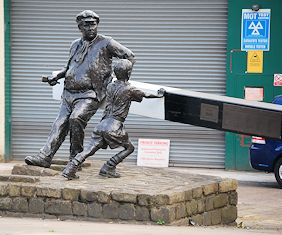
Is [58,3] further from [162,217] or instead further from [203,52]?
[162,217]

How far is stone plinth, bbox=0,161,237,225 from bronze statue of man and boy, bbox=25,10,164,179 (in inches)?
16.6

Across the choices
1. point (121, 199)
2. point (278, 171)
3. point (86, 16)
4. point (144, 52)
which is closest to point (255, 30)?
point (144, 52)

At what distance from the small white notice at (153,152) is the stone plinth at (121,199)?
27.0 ft

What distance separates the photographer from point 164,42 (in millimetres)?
22625

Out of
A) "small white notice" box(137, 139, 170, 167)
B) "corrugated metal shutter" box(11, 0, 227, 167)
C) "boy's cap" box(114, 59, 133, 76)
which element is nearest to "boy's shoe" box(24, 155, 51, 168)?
"boy's cap" box(114, 59, 133, 76)

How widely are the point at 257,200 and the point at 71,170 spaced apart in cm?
528

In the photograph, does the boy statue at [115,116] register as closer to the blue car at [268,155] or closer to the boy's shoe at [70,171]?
the boy's shoe at [70,171]

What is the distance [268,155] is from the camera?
1944cm

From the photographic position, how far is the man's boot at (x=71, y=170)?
43.5 ft

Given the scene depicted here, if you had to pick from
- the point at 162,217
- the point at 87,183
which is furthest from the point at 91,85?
the point at 162,217

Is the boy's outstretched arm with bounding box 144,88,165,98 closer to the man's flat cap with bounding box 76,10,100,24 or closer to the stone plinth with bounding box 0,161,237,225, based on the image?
the stone plinth with bounding box 0,161,237,225

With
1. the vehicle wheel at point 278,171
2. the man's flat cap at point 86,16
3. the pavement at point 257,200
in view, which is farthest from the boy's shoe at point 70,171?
the vehicle wheel at point 278,171

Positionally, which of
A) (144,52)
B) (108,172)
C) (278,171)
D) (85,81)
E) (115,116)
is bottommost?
(278,171)

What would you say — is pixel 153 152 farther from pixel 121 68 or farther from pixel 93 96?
pixel 121 68
